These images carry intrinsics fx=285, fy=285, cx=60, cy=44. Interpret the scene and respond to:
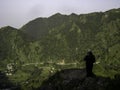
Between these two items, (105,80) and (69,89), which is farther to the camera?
(69,89)

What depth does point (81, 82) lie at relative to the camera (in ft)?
151

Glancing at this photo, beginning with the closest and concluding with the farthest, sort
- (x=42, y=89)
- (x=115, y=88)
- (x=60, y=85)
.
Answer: (x=115, y=88), (x=60, y=85), (x=42, y=89)

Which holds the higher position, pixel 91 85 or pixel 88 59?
pixel 88 59

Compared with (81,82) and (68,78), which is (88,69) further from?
(68,78)

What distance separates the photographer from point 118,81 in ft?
129

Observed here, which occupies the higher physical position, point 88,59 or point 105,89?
point 88,59

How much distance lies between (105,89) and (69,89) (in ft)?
28.8

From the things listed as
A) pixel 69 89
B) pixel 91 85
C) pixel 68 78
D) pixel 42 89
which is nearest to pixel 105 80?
pixel 91 85

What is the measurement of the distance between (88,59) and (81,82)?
4223 millimetres

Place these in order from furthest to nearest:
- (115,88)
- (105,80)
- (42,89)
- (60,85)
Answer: (42,89) < (60,85) < (105,80) < (115,88)

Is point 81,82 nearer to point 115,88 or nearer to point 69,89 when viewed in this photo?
point 69,89

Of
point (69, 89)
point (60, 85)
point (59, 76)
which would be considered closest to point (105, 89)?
point (69, 89)

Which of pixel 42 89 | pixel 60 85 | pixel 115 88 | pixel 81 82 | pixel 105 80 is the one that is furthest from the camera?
pixel 42 89

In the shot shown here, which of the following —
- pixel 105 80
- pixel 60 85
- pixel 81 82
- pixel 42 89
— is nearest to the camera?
pixel 105 80
